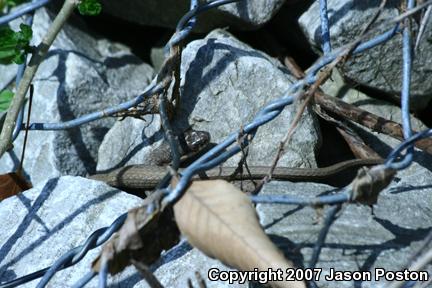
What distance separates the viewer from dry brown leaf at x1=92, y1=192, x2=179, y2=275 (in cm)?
202

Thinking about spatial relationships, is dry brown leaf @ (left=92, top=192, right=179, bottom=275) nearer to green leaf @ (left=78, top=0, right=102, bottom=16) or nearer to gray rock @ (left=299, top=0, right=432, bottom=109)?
green leaf @ (left=78, top=0, right=102, bottom=16)

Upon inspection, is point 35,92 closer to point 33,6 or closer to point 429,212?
point 33,6

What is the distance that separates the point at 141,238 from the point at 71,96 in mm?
2032

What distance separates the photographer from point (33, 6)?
295cm

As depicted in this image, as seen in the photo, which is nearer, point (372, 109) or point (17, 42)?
point (17, 42)

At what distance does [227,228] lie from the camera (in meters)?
2.00

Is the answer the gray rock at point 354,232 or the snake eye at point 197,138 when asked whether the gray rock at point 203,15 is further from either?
the gray rock at point 354,232

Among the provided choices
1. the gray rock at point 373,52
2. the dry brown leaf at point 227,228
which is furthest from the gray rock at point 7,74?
the dry brown leaf at point 227,228

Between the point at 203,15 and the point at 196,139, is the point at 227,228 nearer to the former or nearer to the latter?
the point at 196,139

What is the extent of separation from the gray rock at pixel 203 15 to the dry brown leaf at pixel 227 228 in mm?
1975

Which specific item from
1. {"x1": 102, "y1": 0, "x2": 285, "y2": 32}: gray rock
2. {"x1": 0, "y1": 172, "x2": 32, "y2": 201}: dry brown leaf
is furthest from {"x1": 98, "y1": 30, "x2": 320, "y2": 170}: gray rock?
{"x1": 0, "y1": 172, "x2": 32, "y2": 201}: dry brown leaf

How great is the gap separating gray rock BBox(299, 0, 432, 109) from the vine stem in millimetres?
1436

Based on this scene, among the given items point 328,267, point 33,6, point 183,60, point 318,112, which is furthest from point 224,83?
point 328,267

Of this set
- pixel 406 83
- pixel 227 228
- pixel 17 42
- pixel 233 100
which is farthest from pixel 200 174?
pixel 227 228
